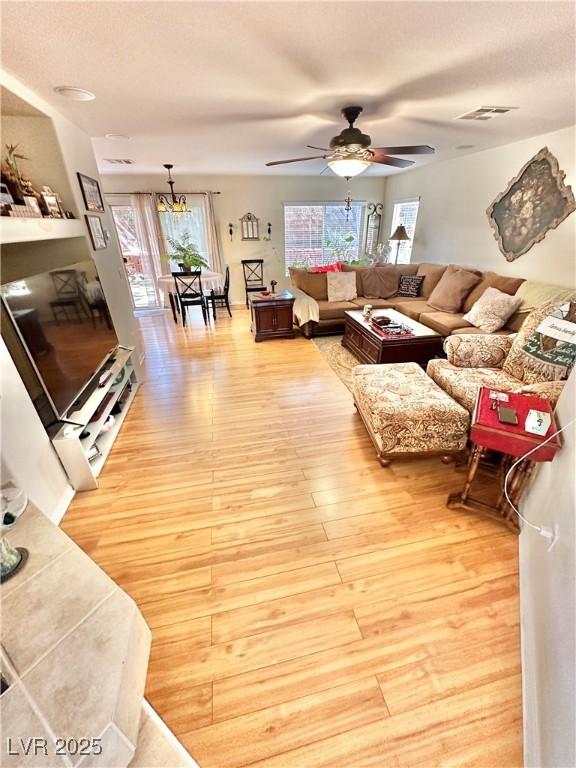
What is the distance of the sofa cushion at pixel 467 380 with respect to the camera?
7.18ft

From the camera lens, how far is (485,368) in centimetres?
257

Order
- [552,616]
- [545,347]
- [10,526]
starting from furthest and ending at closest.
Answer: [545,347]
[10,526]
[552,616]

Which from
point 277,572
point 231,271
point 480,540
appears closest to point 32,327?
point 277,572

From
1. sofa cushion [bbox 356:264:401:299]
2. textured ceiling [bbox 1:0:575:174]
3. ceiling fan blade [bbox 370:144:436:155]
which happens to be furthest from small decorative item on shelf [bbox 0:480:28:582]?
sofa cushion [bbox 356:264:401:299]

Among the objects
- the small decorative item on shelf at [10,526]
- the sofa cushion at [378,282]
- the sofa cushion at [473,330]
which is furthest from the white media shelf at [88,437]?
the sofa cushion at [378,282]

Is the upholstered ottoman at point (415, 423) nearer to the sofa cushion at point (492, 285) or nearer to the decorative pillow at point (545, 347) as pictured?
the decorative pillow at point (545, 347)

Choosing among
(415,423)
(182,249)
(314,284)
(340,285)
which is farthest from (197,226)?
(415,423)

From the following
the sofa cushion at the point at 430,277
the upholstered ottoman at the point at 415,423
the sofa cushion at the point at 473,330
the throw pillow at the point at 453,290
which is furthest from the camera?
the sofa cushion at the point at 430,277

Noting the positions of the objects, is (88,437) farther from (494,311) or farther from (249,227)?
(249,227)

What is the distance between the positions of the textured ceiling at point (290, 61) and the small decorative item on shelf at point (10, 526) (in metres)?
1.96

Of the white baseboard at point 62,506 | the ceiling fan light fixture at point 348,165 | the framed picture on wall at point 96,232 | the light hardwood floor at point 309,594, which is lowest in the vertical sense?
the light hardwood floor at point 309,594

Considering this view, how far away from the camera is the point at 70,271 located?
2055mm

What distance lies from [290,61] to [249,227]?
471 cm

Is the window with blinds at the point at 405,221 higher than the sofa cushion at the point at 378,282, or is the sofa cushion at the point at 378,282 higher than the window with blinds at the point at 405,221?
the window with blinds at the point at 405,221
